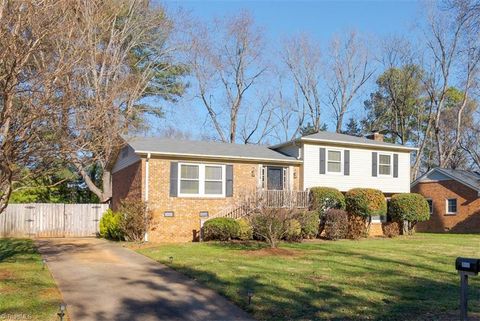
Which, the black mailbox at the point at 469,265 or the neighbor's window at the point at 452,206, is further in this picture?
the neighbor's window at the point at 452,206

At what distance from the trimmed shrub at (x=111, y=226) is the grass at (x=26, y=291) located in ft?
21.4

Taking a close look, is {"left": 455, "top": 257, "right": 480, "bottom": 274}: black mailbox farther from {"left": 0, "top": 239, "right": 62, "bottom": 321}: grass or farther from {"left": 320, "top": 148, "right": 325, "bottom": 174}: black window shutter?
{"left": 320, "top": 148, "right": 325, "bottom": 174}: black window shutter

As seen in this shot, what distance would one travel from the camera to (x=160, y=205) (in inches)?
836

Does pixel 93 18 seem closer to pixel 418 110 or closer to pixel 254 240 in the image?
pixel 254 240

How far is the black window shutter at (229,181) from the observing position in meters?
22.7

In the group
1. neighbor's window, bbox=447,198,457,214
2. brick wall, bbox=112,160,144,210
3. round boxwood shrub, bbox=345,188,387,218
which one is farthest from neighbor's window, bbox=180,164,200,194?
neighbor's window, bbox=447,198,457,214

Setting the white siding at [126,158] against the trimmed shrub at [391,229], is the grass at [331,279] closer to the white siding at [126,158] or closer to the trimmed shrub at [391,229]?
the white siding at [126,158]

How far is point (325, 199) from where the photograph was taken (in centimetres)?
2369

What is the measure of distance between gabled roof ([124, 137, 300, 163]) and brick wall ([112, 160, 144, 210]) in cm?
89

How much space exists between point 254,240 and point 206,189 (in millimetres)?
3332

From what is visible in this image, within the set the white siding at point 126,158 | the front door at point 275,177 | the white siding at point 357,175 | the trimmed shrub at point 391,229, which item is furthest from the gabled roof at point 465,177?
the white siding at point 126,158

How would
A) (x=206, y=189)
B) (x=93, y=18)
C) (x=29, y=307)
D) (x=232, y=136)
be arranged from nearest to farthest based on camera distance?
(x=29, y=307), (x=93, y=18), (x=206, y=189), (x=232, y=136)

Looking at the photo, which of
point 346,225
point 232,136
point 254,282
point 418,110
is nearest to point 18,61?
point 254,282

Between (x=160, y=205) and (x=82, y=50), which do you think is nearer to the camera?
(x=82, y=50)
